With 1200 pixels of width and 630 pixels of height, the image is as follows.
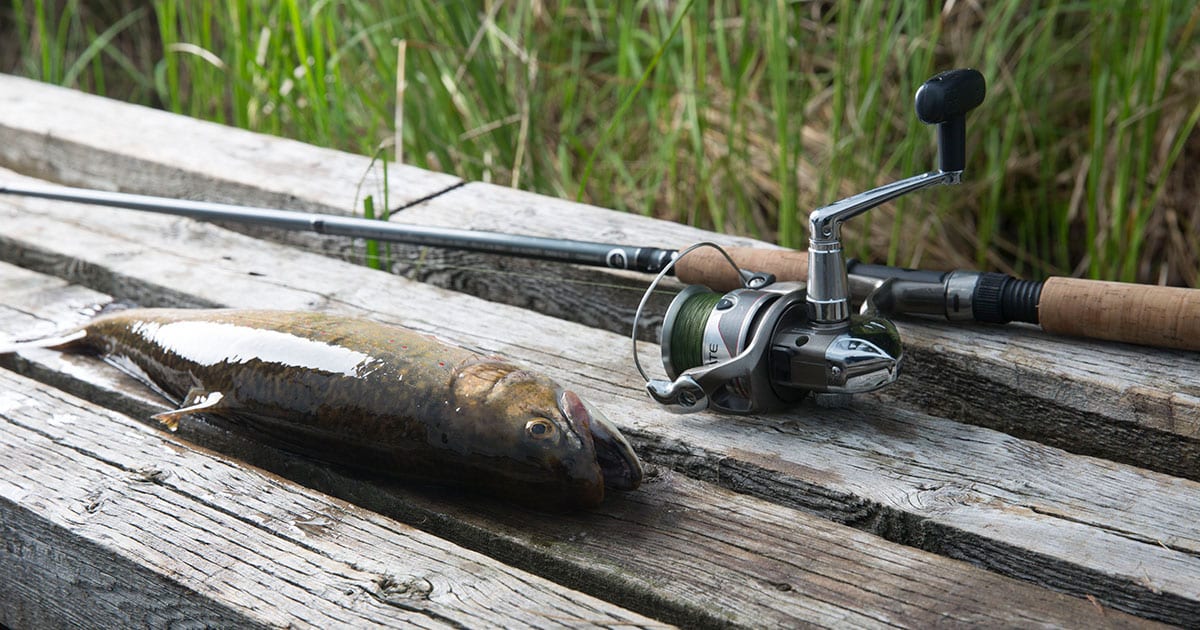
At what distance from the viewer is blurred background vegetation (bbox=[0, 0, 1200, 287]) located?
3.04 metres

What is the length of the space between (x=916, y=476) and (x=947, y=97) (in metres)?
0.51

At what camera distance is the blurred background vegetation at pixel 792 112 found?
9.96 feet

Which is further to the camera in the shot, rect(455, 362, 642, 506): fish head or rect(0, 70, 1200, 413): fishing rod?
rect(0, 70, 1200, 413): fishing rod

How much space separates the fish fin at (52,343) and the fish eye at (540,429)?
→ 1026mm

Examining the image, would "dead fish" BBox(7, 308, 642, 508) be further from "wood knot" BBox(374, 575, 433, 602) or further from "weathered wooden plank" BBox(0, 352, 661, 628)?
"wood knot" BBox(374, 575, 433, 602)

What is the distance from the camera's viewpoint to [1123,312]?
1.75m

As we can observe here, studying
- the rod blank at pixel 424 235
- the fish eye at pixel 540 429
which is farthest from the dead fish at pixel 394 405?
the rod blank at pixel 424 235

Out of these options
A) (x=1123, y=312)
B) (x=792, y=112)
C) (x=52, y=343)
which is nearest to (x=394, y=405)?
(x=52, y=343)

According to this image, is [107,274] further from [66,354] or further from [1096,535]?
[1096,535]

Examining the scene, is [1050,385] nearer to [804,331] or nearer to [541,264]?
[804,331]

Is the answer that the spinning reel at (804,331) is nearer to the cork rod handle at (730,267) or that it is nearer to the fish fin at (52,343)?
the cork rod handle at (730,267)

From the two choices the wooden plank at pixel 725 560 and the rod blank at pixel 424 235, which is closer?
the wooden plank at pixel 725 560

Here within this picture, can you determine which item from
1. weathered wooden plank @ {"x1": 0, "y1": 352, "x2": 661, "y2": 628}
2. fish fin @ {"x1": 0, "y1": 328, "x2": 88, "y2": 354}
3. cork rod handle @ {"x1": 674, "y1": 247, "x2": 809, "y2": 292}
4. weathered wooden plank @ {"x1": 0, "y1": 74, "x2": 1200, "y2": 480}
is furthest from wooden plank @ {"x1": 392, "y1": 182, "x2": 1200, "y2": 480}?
fish fin @ {"x1": 0, "y1": 328, "x2": 88, "y2": 354}

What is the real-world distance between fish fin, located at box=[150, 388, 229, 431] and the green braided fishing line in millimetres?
679
